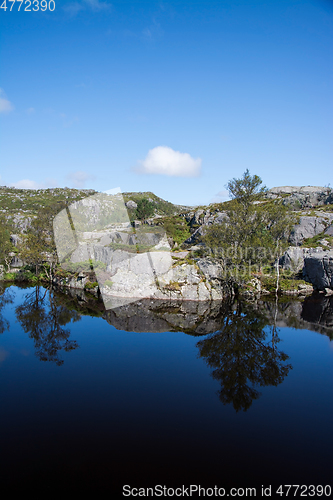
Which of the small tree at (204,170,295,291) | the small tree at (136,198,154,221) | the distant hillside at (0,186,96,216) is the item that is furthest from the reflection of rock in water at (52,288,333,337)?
the distant hillside at (0,186,96,216)

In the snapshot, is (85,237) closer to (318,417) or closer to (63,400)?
(63,400)

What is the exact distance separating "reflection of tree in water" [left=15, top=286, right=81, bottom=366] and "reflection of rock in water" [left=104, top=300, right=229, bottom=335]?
470 cm

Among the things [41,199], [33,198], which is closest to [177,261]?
[41,199]

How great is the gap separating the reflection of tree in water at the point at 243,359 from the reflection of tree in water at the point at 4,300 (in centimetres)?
1861

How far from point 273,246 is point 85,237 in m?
33.4

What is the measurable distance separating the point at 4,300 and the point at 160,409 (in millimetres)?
30781

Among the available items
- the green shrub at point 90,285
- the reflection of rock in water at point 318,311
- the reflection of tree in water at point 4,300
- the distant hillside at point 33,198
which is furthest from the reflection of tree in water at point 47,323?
the distant hillside at point 33,198

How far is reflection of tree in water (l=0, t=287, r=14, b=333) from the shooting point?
1029 inches

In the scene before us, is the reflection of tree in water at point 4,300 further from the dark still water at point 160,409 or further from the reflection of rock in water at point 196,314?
the reflection of rock in water at point 196,314

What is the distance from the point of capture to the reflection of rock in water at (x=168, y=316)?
26.1m

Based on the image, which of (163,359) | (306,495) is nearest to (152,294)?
(163,359)

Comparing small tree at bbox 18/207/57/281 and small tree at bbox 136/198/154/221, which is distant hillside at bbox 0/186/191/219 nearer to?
small tree at bbox 136/198/154/221

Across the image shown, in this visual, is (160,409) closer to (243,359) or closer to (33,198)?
(243,359)

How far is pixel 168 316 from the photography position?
2964cm
